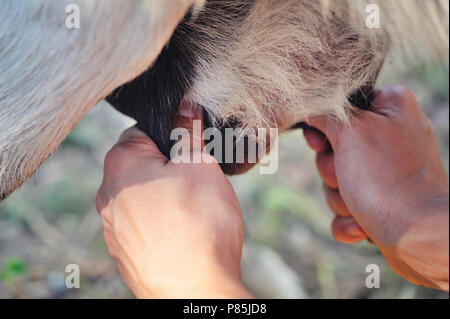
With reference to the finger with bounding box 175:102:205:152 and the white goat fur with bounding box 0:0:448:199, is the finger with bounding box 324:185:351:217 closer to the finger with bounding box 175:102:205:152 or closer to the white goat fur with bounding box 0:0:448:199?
the white goat fur with bounding box 0:0:448:199

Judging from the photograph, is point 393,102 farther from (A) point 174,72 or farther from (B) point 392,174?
(A) point 174,72

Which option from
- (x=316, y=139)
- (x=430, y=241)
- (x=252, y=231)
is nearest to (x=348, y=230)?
(x=316, y=139)

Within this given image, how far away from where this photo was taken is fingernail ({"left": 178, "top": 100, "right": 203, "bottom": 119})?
599 millimetres

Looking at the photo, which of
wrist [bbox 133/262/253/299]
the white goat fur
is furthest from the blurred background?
wrist [bbox 133/262/253/299]

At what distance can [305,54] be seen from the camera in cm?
61

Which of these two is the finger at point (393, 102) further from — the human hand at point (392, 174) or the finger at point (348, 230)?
the finger at point (348, 230)

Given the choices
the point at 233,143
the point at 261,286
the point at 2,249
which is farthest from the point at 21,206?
the point at 233,143

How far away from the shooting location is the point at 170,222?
1.67 ft

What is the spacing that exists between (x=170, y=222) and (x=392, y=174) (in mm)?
290

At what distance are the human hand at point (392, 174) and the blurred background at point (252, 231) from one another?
12.0 inches

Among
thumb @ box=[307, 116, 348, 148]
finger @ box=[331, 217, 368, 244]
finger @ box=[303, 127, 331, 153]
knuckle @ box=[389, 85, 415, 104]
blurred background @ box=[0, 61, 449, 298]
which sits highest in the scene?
knuckle @ box=[389, 85, 415, 104]

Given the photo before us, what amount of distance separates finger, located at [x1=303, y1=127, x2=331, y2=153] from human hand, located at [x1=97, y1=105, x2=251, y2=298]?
209mm

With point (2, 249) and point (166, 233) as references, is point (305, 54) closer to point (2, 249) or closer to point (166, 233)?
Answer: point (166, 233)
